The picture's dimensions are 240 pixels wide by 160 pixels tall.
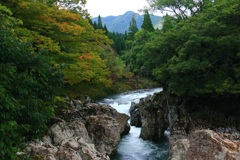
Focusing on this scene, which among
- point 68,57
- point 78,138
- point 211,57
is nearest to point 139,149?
point 78,138

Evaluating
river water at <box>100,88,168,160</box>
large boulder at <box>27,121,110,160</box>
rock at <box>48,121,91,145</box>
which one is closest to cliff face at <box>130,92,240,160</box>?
river water at <box>100,88,168,160</box>

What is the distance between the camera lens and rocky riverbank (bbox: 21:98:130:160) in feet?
37.6

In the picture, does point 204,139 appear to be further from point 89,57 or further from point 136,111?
point 136,111

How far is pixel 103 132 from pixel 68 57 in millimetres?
4966

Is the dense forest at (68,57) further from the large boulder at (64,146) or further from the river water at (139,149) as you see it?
the river water at (139,149)

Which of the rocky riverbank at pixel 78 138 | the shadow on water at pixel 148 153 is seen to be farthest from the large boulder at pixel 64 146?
the shadow on water at pixel 148 153

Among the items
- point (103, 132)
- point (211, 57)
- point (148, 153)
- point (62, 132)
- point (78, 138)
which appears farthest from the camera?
point (148, 153)

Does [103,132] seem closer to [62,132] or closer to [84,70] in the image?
[62,132]

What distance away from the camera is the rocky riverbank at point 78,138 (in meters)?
11.5

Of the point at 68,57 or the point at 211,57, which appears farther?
the point at 211,57

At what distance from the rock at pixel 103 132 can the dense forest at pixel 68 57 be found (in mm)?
2523

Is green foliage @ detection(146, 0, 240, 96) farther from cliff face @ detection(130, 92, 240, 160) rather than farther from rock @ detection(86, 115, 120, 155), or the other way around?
rock @ detection(86, 115, 120, 155)

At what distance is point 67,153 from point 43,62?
3606 mm

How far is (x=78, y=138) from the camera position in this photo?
1367cm
